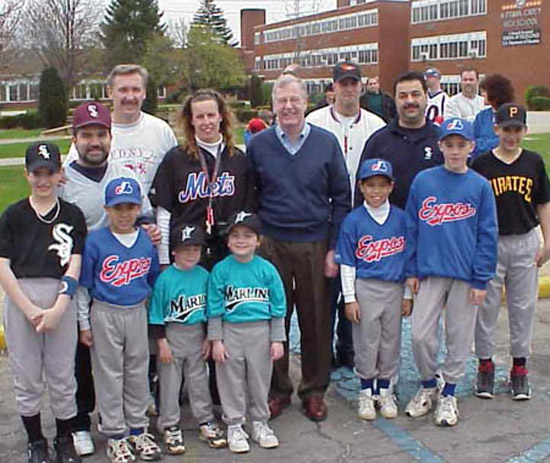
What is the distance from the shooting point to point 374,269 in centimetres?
505

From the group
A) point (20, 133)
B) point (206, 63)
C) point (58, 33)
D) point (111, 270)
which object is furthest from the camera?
point (206, 63)

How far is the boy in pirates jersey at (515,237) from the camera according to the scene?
5262mm

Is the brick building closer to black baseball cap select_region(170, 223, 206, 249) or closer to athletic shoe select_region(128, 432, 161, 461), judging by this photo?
black baseball cap select_region(170, 223, 206, 249)

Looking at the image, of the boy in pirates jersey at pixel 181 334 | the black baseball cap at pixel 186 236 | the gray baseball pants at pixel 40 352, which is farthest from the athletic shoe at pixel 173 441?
the black baseball cap at pixel 186 236

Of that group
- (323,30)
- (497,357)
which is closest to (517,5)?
(323,30)

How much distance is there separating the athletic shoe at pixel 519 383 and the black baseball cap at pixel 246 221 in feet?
7.25

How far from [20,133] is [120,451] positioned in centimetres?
3166

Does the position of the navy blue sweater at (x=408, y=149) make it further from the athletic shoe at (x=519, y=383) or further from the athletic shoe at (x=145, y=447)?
the athletic shoe at (x=145, y=447)

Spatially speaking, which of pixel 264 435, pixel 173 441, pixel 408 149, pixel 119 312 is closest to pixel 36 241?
pixel 119 312

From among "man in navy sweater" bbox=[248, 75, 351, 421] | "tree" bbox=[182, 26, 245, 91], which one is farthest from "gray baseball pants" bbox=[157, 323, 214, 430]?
"tree" bbox=[182, 26, 245, 91]

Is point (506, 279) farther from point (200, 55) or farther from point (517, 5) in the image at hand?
point (517, 5)

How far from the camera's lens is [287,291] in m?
5.15

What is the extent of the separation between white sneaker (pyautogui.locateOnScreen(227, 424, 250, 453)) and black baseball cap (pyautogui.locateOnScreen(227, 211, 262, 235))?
3.99ft

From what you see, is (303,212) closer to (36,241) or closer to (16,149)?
(36,241)
